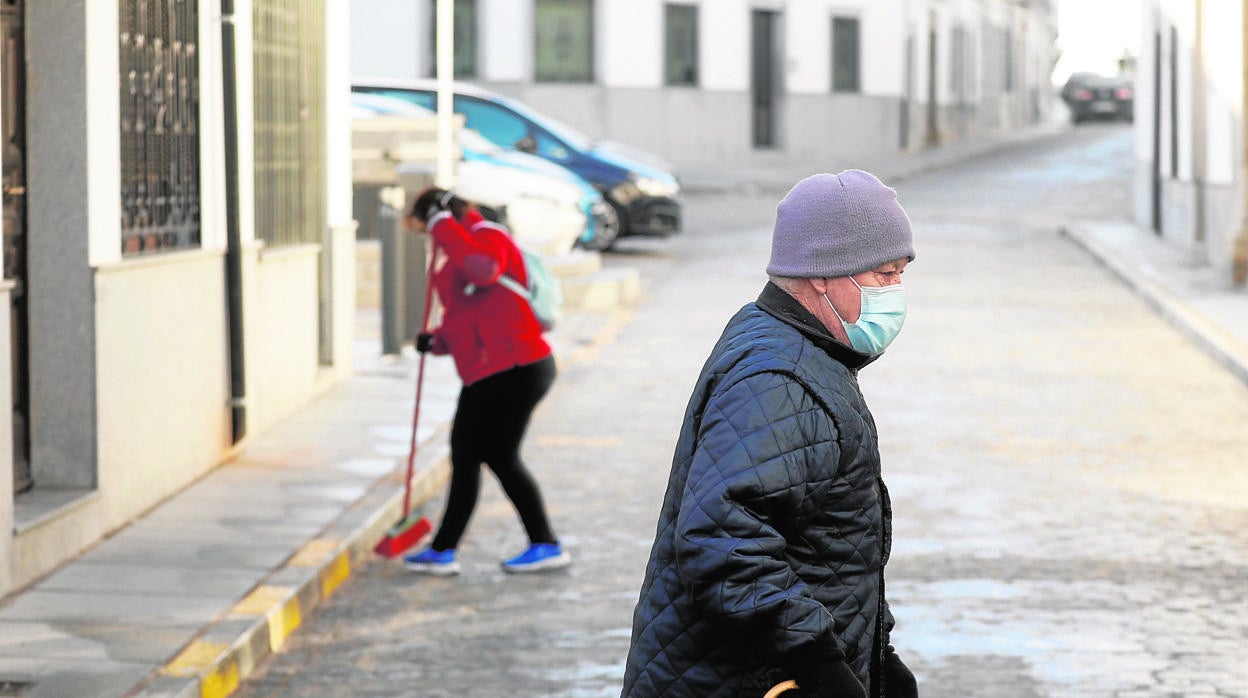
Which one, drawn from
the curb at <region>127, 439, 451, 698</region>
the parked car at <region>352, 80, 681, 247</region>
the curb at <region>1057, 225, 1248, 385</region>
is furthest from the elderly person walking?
the parked car at <region>352, 80, 681, 247</region>

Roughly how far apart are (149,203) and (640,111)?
2992 cm

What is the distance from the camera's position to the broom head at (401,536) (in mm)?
8250

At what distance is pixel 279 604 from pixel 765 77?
36017mm

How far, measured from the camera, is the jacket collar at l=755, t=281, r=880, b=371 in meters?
3.42

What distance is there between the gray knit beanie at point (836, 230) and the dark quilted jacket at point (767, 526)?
86mm

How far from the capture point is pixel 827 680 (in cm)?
325

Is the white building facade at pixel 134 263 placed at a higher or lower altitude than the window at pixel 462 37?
lower

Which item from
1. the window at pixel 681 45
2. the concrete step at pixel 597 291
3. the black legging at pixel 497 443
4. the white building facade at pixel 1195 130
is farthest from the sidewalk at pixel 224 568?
the window at pixel 681 45

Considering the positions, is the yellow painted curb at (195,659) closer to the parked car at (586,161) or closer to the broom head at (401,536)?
the broom head at (401,536)

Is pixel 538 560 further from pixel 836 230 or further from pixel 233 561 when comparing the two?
pixel 836 230

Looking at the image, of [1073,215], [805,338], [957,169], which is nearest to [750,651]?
[805,338]

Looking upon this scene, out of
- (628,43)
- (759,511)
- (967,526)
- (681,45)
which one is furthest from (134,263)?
(681,45)

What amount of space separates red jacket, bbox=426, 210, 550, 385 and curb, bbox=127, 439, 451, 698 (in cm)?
91

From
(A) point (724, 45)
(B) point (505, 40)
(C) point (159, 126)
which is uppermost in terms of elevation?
(A) point (724, 45)
